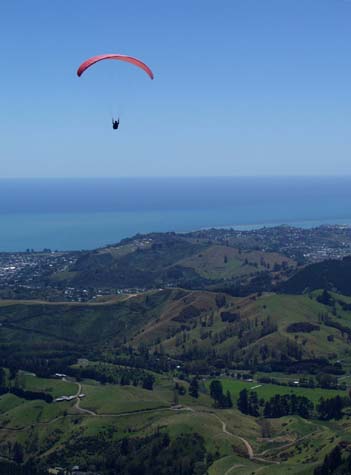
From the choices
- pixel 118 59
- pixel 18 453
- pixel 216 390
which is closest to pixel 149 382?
pixel 216 390

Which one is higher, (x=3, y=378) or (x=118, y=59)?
(x=118, y=59)

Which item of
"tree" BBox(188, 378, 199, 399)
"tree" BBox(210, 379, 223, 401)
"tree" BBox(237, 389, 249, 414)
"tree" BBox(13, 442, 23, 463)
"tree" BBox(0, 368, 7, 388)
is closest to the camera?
"tree" BBox(13, 442, 23, 463)

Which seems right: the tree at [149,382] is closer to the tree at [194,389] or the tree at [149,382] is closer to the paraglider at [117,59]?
the tree at [194,389]

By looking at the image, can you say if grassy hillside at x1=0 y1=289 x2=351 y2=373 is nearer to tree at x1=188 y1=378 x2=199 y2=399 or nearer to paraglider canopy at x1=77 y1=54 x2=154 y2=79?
tree at x1=188 y1=378 x2=199 y2=399

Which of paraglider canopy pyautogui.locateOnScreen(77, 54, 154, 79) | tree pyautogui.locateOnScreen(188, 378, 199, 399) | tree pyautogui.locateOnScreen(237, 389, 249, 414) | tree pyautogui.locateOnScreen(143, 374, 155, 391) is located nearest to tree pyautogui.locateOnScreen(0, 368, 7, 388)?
tree pyautogui.locateOnScreen(143, 374, 155, 391)

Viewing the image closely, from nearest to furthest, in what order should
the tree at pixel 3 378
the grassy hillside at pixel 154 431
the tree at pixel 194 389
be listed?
the grassy hillside at pixel 154 431 → the tree at pixel 194 389 → the tree at pixel 3 378

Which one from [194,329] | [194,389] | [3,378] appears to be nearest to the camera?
[194,389]

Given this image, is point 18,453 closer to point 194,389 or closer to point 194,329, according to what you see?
point 194,389

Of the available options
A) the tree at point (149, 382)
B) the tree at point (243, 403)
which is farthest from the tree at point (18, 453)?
the tree at point (243, 403)

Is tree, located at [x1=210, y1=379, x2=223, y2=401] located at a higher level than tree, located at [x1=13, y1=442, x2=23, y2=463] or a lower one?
higher

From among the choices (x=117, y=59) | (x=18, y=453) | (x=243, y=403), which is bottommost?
(x=18, y=453)

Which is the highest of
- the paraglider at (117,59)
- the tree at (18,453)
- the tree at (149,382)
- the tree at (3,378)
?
the paraglider at (117,59)

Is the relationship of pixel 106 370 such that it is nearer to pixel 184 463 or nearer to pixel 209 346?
pixel 209 346
